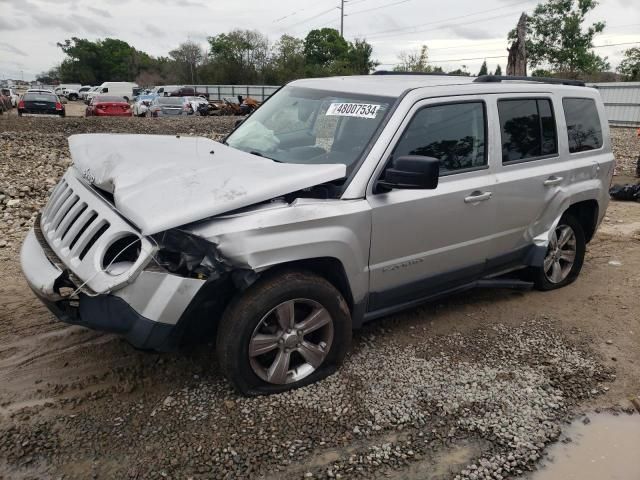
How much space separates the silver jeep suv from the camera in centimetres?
285

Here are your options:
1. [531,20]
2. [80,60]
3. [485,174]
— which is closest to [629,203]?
[485,174]

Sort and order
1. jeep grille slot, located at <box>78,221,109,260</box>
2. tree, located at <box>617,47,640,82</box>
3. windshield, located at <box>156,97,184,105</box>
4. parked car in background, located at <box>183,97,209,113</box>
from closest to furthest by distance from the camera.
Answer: jeep grille slot, located at <box>78,221,109,260</box>, windshield, located at <box>156,97,184,105</box>, parked car in background, located at <box>183,97,209,113</box>, tree, located at <box>617,47,640,82</box>

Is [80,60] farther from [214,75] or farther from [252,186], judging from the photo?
[252,186]

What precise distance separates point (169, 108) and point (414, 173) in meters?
25.8

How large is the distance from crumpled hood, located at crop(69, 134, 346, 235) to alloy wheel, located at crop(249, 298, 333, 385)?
27.1 inches

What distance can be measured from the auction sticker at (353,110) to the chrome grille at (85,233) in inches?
65.8

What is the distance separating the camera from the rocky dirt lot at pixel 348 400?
108 inches

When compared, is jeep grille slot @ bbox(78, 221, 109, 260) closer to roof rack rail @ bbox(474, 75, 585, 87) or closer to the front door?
the front door

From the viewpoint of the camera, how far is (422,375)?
3.57 m

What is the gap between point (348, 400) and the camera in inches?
128

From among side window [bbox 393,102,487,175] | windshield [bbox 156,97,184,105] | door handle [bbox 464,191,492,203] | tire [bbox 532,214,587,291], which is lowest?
tire [bbox 532,214,587,291]

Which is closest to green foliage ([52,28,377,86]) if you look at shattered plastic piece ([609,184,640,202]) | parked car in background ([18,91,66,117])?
parked car in background ([18,91,66,117])

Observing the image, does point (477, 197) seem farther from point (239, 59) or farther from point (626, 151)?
point (239, 59)

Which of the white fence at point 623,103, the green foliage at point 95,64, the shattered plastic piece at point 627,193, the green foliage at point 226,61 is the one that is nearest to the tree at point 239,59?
the green foliage at point 226,61
